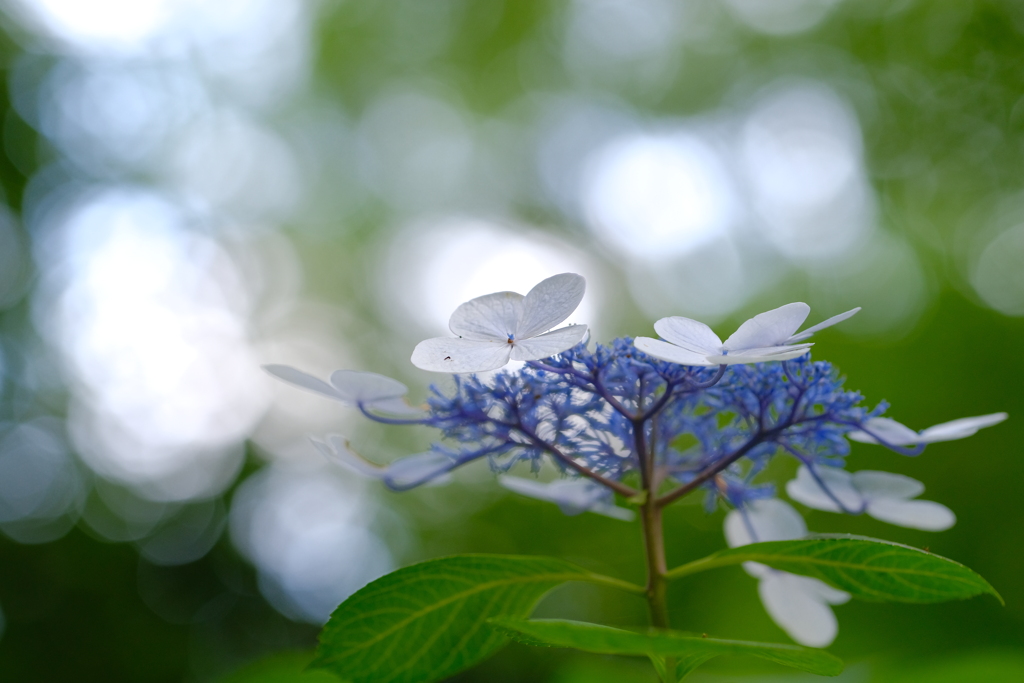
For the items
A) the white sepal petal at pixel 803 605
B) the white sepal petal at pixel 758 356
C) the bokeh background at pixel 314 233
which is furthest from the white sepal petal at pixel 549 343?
the bokeh background at pixel 314 233

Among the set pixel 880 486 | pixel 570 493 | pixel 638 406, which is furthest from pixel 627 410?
pixel 880 486

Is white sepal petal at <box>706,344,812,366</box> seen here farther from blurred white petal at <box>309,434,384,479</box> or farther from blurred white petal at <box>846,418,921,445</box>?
blurred white petal at <box>309,434,384,479</box>

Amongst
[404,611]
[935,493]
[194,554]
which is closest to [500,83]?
[935,493]

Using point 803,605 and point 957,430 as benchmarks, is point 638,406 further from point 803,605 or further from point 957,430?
point 803,605

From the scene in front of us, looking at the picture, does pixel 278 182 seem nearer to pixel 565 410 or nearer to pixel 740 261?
pixel 740 261

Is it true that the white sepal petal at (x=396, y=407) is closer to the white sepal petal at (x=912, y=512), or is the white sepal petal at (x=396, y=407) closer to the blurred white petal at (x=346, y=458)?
the blurred white petal at (x=346, y=458)

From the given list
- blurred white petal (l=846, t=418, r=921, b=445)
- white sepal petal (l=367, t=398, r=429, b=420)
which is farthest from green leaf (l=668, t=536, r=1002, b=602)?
white sepal petal (l=367, t=398, r=429, b=420)
